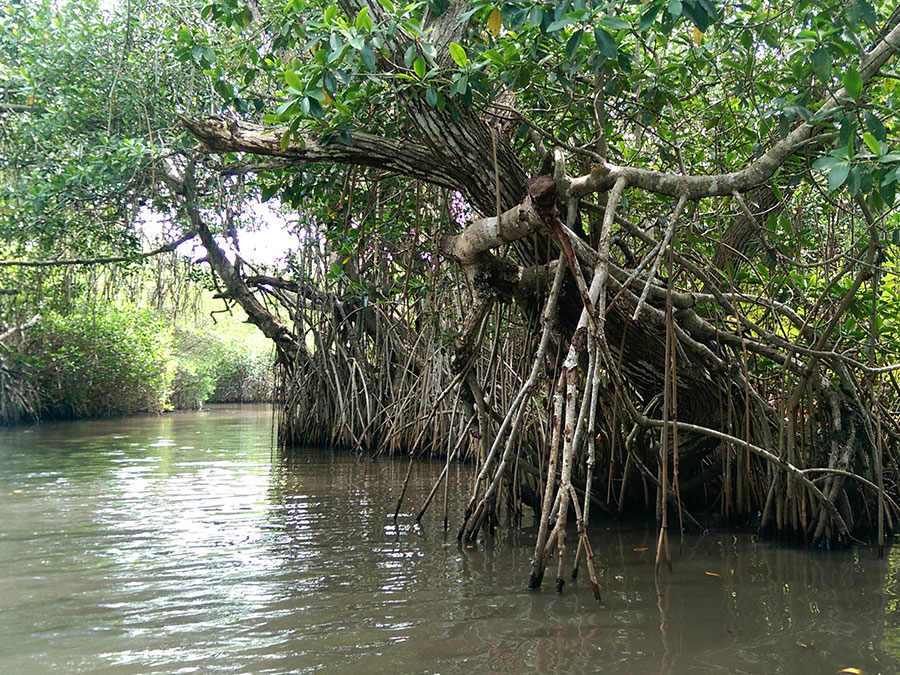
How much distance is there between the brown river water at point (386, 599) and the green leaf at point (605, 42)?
6.30 feet

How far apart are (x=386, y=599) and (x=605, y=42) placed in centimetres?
219

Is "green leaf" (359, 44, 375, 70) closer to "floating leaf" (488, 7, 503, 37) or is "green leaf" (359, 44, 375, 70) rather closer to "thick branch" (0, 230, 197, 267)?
"floating leaf" (488, 7, 503, 37)

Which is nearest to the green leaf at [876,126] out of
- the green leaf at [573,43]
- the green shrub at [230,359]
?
the green leaf at [573,43]

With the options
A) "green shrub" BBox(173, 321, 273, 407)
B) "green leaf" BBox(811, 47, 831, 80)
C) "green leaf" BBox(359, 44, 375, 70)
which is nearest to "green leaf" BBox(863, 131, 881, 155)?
"green leaf" BBox(811, 47, 831, 80)

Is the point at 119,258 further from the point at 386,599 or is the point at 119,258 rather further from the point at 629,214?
the point at 386,599

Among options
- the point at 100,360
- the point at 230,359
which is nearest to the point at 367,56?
the point at 100,360

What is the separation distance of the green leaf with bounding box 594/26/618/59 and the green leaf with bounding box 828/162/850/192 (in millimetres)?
775

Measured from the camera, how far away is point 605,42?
2.38 m

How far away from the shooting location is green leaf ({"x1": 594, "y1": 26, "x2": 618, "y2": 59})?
7.72 ft

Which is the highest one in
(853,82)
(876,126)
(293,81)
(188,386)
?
(293,81)

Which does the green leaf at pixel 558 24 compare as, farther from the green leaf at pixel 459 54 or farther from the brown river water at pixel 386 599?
the brown river water at pixel 386 599

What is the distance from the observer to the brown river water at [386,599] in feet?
7.13

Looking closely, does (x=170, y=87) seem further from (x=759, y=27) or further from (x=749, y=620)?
(x=749, y=620)

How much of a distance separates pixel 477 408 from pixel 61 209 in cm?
524
